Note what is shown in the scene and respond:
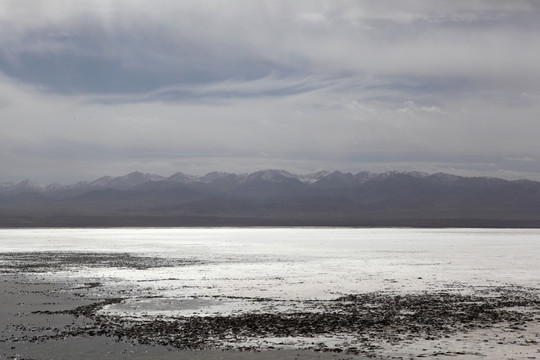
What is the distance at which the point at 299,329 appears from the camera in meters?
21.5

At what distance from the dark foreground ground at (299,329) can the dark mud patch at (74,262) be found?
15.8 metres

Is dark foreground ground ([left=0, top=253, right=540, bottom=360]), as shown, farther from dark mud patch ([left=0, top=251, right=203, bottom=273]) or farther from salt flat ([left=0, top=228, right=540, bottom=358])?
dark mud patch ([left=0, top=251, right=203, bottom=273])

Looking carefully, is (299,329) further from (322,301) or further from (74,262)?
(74,262)

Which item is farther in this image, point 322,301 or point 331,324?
point 322,301

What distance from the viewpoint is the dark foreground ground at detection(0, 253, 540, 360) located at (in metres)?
18.3

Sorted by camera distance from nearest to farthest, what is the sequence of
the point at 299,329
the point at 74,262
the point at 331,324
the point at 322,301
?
1. the point at 299,329
2. the point at 331,324
3. the point at 322,301
4. the point at 74,262

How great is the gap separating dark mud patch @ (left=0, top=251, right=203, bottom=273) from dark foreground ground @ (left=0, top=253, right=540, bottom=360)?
51.8ft

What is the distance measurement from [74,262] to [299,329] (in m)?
33.6

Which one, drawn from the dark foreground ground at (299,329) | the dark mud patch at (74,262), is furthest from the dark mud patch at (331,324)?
the dark mud patch at (74,262)

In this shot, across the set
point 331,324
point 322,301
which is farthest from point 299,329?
point 322,301

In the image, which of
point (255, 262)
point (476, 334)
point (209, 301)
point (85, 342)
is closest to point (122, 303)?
point (209, 301)

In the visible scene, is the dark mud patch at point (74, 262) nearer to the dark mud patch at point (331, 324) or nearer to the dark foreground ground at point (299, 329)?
the dark foreground ground at point (299, 329)

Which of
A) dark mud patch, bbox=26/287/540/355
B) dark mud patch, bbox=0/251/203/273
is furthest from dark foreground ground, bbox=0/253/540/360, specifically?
dark mud patch, bbox=0/251/203/273

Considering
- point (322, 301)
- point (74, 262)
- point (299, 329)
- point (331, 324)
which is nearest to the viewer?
point (299, 329)
